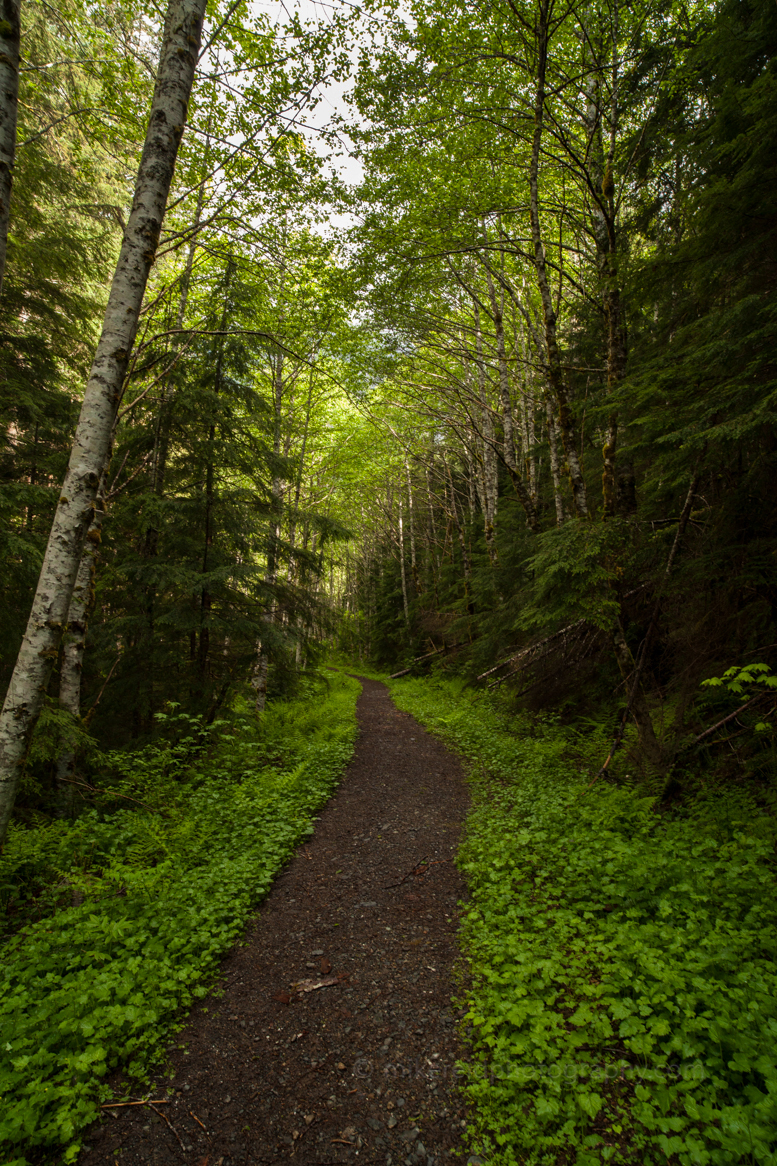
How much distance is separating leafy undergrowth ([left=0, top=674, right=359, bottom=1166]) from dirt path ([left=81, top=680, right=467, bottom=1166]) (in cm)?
22

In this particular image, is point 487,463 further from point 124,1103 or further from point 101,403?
point 124,1103

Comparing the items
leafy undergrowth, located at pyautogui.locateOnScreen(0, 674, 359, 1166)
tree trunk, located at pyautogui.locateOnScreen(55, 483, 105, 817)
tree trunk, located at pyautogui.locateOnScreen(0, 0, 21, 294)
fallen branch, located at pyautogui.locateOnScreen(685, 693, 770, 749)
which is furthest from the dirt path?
tree trunk, located at pyautogui.locateOnScreen(0, 0, 21, 294)

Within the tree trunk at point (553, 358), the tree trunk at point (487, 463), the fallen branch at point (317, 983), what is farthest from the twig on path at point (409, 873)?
the tree trunk at point (487, 463)

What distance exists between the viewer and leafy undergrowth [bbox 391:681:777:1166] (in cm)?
205

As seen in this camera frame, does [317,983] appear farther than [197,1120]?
Yes

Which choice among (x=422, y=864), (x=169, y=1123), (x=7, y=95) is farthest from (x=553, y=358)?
(x=169, y=1123)

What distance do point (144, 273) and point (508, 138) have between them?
996 centimetres

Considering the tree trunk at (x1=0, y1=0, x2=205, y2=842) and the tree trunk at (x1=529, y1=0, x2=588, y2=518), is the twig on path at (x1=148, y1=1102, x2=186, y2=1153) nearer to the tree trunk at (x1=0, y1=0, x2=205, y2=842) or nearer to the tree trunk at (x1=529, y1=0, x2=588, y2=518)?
the tree trunk at (x1=0, y1=0, x2=205, y2=842)

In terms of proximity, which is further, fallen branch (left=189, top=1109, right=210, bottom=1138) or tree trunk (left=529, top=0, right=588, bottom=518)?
tree trunk (left=529, top=0, right=588, bottom=518)

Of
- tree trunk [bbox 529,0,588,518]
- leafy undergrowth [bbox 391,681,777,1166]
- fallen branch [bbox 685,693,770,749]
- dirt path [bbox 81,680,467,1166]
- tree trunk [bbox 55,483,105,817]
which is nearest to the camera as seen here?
leafy undergrowth [bbox 391,681,777,1166]

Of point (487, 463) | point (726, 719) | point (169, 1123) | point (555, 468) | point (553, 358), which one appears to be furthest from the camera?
point (487, 463)

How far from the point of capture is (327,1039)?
9.19ft

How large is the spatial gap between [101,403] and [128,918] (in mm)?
4096

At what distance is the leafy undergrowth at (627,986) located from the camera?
6.74 ft
